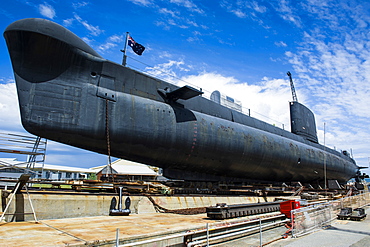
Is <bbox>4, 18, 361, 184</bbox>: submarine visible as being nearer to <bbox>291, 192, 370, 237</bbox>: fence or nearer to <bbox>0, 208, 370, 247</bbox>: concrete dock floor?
<bbox>0, 208, 370, 247</bbox>: concrete dock floor

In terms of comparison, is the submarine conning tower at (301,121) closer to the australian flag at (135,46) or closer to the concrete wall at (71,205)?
the australian flag at (135,46)

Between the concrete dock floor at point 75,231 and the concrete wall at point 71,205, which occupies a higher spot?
the concrete wall at point 71,205

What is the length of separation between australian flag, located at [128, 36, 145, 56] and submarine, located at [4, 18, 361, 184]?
2.63 meters

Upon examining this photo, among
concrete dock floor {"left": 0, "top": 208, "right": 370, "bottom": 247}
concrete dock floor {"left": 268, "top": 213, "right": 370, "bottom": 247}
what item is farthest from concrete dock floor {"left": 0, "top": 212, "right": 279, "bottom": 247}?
concrete dock floor {"left": 268, "top": 213, "right": 370, "bottom": 247}

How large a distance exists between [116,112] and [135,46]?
5.35 meters

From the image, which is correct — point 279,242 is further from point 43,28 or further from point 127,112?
point 43,28

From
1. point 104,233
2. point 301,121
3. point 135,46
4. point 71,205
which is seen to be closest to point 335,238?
point 104,233

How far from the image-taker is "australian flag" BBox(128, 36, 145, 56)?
14.6m

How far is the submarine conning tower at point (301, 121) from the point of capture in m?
25.9

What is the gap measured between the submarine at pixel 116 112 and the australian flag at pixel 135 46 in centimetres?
263

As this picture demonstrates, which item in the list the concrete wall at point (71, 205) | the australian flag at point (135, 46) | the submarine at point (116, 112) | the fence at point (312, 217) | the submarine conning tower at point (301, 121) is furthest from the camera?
the submarine conning tower at point (301, 121)

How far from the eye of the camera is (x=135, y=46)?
48.6 feet

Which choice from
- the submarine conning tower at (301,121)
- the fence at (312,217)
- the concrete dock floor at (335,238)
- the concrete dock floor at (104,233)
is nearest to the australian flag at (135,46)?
the concrete dock floor at (104,233)

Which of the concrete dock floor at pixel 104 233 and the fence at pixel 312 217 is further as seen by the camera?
the fence at pixel 312 217
